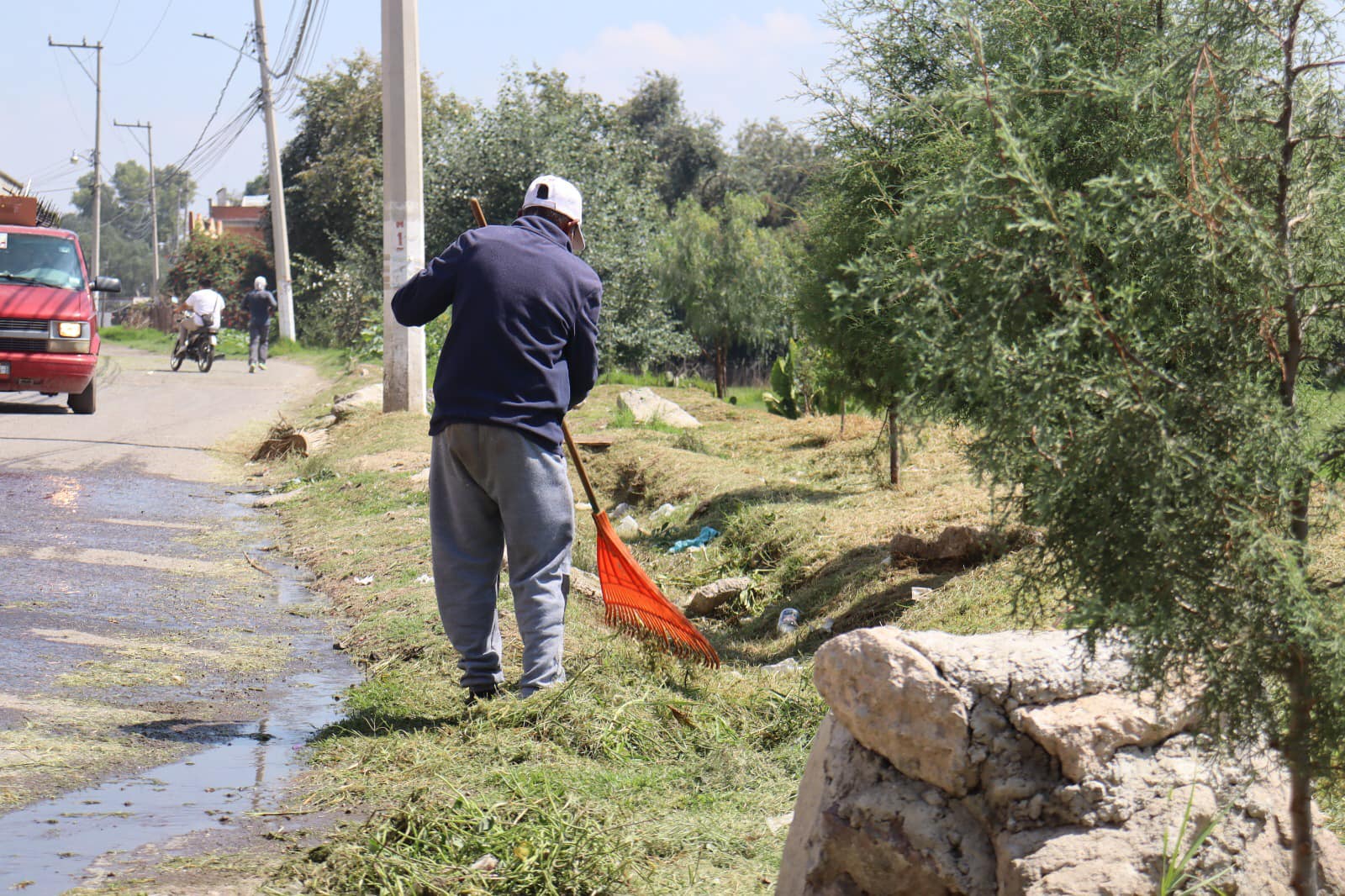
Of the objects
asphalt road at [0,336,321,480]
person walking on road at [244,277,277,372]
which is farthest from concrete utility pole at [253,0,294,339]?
asphalt road at [0,336,321,480]

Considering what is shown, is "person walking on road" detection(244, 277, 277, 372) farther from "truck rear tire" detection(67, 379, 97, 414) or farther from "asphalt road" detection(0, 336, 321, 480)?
"truck rear tire" detection(67, 379, 97, 414)

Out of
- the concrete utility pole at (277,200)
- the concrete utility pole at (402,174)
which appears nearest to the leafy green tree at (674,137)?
the concrete utility pole at (277,200)

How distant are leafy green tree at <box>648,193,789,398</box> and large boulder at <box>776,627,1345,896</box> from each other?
2473 cm

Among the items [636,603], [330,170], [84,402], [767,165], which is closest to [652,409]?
[84,402]

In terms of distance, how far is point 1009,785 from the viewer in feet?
9.52

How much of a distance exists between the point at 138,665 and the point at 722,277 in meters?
24.1

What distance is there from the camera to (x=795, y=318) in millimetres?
10172

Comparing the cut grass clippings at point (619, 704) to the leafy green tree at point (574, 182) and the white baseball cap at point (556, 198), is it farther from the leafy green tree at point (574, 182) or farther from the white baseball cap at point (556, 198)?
the leafy green tree at point (574, 182)

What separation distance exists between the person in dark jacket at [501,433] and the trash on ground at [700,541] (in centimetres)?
423

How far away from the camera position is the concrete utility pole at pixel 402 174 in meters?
13.6

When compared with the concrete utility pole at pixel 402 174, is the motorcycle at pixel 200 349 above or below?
below

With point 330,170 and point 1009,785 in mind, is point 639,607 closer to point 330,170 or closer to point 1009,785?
point 1009,785

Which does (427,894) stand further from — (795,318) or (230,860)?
(795,318)

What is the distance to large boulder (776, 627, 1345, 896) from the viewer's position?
283 cm
